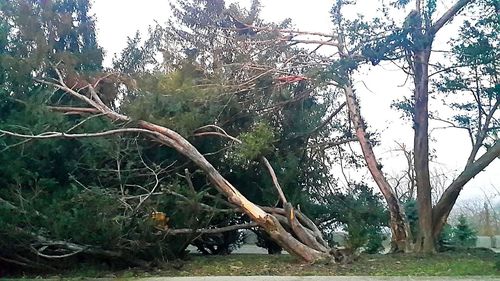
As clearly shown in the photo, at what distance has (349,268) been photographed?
33.7ft

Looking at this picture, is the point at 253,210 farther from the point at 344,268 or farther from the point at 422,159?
the point at 422,159

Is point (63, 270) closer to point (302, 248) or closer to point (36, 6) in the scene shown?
point (302, 248)

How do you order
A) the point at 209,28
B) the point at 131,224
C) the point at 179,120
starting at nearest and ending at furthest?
the point at 131,224 → the point at 179,120 → the point at 209,28

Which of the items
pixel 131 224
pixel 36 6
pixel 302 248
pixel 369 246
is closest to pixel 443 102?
pixel 369 246

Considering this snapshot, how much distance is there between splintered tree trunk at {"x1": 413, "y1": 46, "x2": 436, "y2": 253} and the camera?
1293 cm

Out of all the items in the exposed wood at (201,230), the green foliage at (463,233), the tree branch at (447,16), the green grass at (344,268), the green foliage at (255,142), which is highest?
the tree branch at (447,16)

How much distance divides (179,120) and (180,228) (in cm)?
244

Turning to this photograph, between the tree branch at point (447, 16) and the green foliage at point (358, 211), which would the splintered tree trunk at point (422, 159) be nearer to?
the tree branch at point (447, 16)

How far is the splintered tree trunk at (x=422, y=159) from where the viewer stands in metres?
12.9

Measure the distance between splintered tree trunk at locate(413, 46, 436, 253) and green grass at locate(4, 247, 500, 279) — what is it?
0.59 metres

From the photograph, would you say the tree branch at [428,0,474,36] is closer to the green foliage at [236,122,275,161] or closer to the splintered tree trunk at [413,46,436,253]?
the splintered tree trunk at [413,46,436,253]

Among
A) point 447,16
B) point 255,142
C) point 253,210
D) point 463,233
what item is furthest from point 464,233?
point 253,210

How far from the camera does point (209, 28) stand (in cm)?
1705

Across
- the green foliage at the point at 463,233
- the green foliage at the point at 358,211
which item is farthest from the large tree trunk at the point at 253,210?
the green foliage at the point at 463,233
